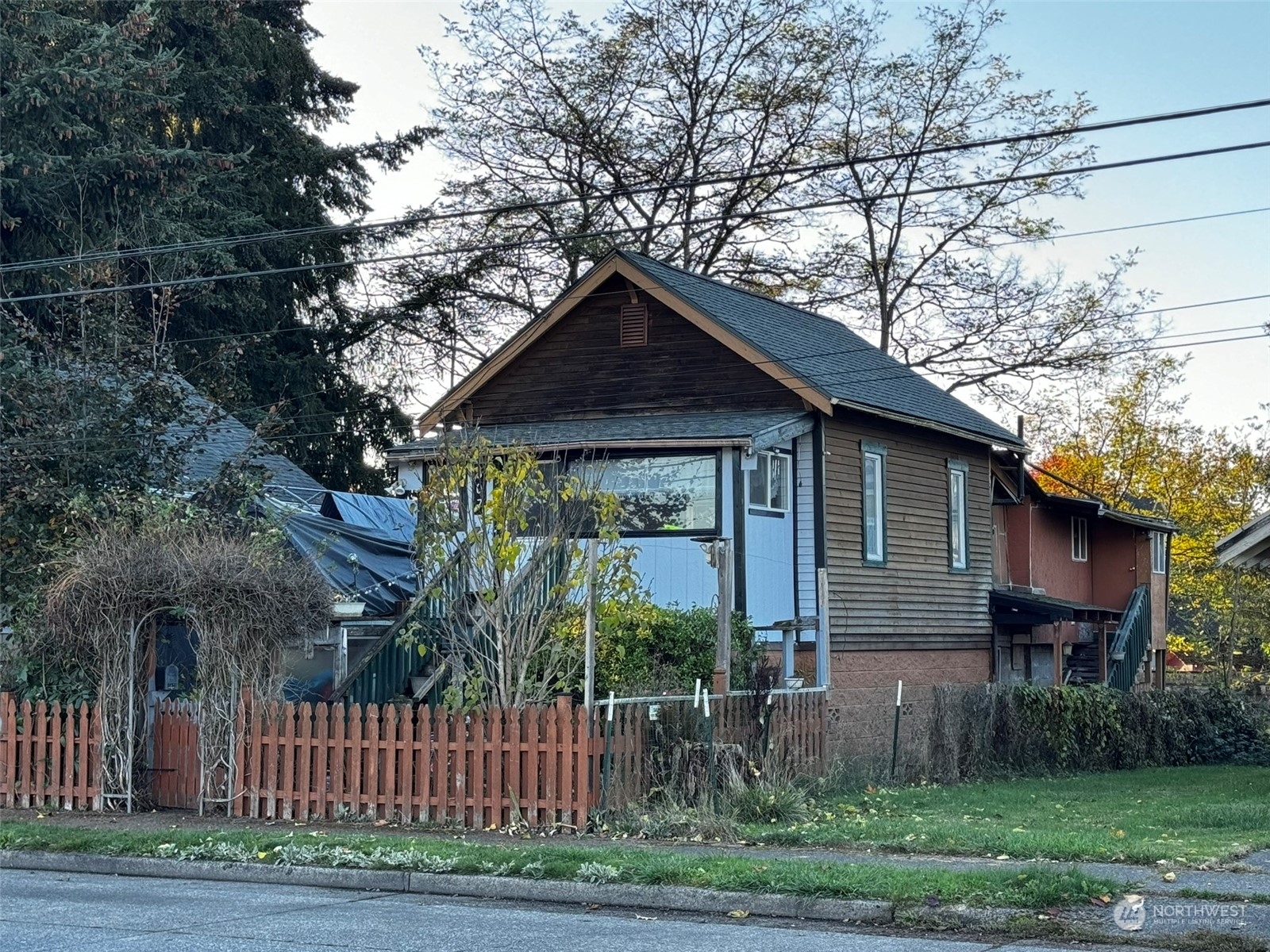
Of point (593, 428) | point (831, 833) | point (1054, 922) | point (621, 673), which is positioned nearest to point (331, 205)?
point (593, 428)

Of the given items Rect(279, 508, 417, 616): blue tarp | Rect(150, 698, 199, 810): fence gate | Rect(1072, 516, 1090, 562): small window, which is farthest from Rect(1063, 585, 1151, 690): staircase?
Rect(150, 698, 199, 810): fence gate

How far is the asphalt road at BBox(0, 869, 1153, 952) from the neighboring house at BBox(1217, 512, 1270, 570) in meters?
11.1

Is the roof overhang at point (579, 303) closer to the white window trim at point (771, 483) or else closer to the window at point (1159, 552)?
the white window trim at point (771, 483)

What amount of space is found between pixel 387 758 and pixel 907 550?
12658 millimetres

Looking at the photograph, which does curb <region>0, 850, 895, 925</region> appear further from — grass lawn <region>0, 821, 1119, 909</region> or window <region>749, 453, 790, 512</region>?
window <region>749, 453, 790, 512</region>

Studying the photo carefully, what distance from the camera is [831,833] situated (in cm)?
1277

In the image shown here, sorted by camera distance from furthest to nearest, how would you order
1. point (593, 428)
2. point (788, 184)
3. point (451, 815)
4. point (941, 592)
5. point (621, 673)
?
point (788, 184) < point (941, 592) < point (593, 428) < point (621, 673) < point (451, 815)

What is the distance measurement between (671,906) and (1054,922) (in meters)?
2.66

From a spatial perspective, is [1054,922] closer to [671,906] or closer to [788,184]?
[671,906]

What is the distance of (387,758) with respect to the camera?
46.0 ft

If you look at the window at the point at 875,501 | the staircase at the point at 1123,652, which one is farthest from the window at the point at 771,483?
the staircase at the point at 1123,652

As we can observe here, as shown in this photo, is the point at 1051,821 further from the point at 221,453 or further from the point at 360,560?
the point at 221,453

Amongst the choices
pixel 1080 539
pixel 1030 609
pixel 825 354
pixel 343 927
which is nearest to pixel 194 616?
pixel 343 927

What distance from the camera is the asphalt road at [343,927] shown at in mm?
8664
